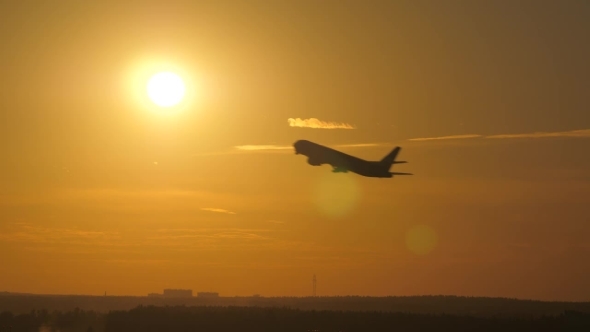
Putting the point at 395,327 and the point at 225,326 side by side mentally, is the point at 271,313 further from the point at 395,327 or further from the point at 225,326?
the point at 395,327

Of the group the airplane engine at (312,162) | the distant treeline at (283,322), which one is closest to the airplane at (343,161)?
the airplane engine at (312,162)

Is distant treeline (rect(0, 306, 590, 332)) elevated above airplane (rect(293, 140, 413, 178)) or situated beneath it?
situated beneath

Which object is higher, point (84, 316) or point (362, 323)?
point (84, 316)

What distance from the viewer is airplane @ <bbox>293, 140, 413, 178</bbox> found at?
105125 mm

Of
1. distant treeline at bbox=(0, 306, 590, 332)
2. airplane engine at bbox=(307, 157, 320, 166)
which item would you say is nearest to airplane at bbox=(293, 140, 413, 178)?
airplane engine at bbox=(307, 157, 320, 166)

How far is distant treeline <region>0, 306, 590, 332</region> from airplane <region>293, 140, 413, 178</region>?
19661 mm

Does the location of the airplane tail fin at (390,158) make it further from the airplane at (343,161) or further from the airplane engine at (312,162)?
the airplane engine at (312,162)

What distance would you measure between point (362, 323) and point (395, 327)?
579 centimetres

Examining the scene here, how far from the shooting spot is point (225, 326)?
11956 centimetres

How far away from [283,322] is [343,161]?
26.4 m

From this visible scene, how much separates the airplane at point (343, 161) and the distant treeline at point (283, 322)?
19.7 m

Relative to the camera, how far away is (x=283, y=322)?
121m

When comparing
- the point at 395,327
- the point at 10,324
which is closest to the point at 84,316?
the point at 10,324

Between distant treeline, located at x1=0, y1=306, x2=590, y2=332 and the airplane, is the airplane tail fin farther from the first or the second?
distant treeline, located at x1=0, y1=306, x2=590, y2=332
